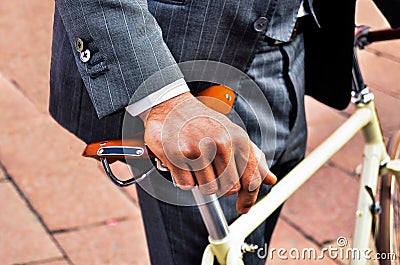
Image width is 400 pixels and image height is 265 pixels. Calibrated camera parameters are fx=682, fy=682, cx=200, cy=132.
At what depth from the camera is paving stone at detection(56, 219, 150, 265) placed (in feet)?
8.86

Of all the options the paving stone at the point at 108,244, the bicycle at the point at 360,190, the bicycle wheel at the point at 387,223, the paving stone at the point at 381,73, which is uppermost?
the bicycle at the point at 360,190

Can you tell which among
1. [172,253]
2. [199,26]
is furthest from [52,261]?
[199,26]

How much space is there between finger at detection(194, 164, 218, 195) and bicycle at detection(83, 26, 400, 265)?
217mm

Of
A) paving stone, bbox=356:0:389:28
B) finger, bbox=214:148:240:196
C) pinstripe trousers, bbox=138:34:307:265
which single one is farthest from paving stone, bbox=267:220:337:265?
paving stone, bbox=356:0:389:28

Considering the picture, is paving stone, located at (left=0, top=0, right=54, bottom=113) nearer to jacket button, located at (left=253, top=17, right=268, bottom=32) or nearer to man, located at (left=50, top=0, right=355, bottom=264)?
man, located at (left=50, top=0, right=355, bottom=264)

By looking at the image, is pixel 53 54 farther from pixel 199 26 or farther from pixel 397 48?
pixel 397 48

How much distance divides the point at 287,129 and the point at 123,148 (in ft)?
1.96

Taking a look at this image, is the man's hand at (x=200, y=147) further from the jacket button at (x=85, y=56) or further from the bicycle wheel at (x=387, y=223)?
the bicycle wheel at (x=387, y=223)

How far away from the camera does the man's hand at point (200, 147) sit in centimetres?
100

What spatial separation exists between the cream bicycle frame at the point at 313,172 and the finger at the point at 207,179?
0.35 metres

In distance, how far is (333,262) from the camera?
262 centimetres

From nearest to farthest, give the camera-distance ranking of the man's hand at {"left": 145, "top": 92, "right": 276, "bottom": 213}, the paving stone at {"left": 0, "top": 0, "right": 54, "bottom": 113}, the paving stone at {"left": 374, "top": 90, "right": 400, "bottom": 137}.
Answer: the man's hand at {"left": 145, "top": 92, "right": 276, "bottom": 213} → the paving stone at {"left": 374, "top": 90, "right": 400, "bottom": 137} → the paving stone at {"left": 0, "top": 0, "right": 54, "bottom": 113}

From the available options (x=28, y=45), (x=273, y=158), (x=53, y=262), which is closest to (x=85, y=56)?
(x=273, y=158)

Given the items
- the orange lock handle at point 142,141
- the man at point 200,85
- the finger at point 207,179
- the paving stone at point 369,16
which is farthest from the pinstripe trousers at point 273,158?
the paving stone at point 369,16
